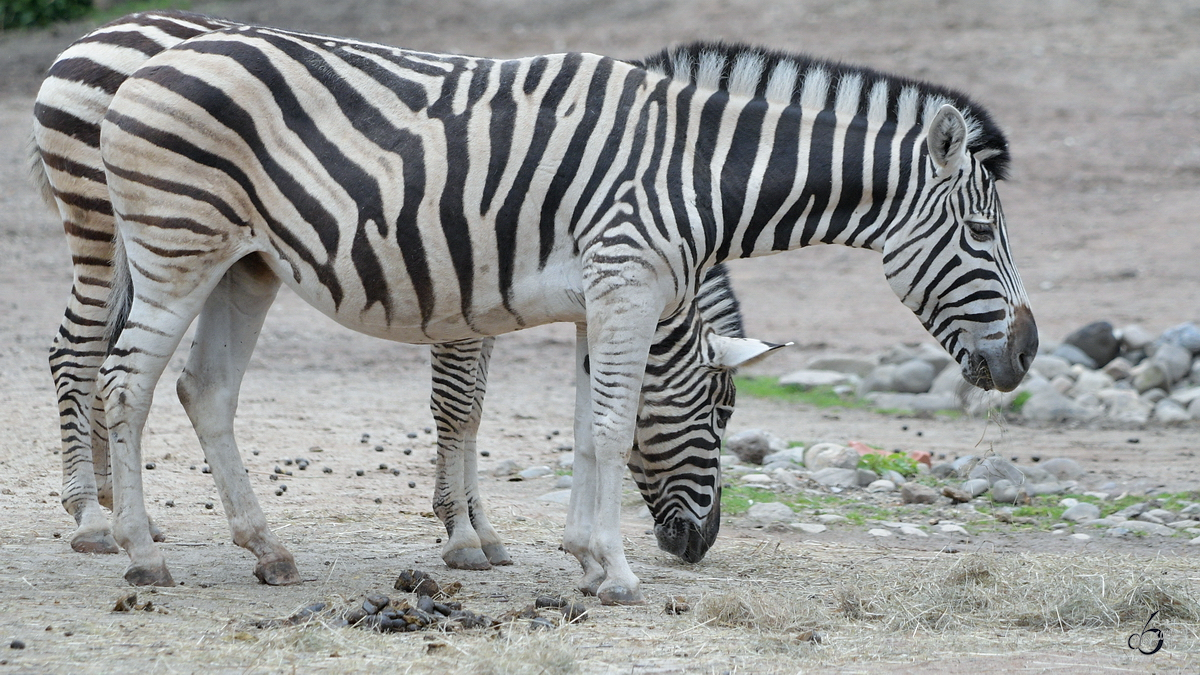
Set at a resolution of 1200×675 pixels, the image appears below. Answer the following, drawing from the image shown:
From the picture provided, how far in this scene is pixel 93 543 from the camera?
568 cm

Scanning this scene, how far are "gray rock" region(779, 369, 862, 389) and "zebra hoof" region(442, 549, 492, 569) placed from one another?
6.42 metres

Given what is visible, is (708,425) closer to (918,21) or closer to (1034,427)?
(1034,427)

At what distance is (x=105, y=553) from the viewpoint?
5.65 meters

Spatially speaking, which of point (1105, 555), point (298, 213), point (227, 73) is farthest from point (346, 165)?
point (1105, 555)

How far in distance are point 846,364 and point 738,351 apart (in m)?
6.56

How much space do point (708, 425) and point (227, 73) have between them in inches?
115

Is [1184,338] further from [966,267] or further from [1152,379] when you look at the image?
[966,267]

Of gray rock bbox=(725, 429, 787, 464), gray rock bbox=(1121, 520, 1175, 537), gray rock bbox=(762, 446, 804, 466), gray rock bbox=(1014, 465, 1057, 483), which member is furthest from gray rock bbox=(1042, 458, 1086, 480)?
gray rock bbox=(725, 429, 787, 464)

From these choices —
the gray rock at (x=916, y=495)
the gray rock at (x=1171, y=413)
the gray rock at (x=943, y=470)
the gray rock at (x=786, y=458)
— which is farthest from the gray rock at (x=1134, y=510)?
the gray rock at (x=1171, y=413)

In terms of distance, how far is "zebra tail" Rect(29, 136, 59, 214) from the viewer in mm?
6152

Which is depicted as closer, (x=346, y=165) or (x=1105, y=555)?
(x=346, y=165)

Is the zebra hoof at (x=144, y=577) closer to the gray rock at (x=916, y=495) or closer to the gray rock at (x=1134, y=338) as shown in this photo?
the gray rock at (x=916, y=495)

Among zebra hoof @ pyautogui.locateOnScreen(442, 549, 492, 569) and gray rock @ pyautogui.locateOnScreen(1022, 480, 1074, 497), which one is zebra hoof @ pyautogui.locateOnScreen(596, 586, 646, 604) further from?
gray rock @ pyautogui.locateOnScreen(1022, 480, 1074, 497)

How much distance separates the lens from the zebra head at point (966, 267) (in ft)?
Result: 16.6
